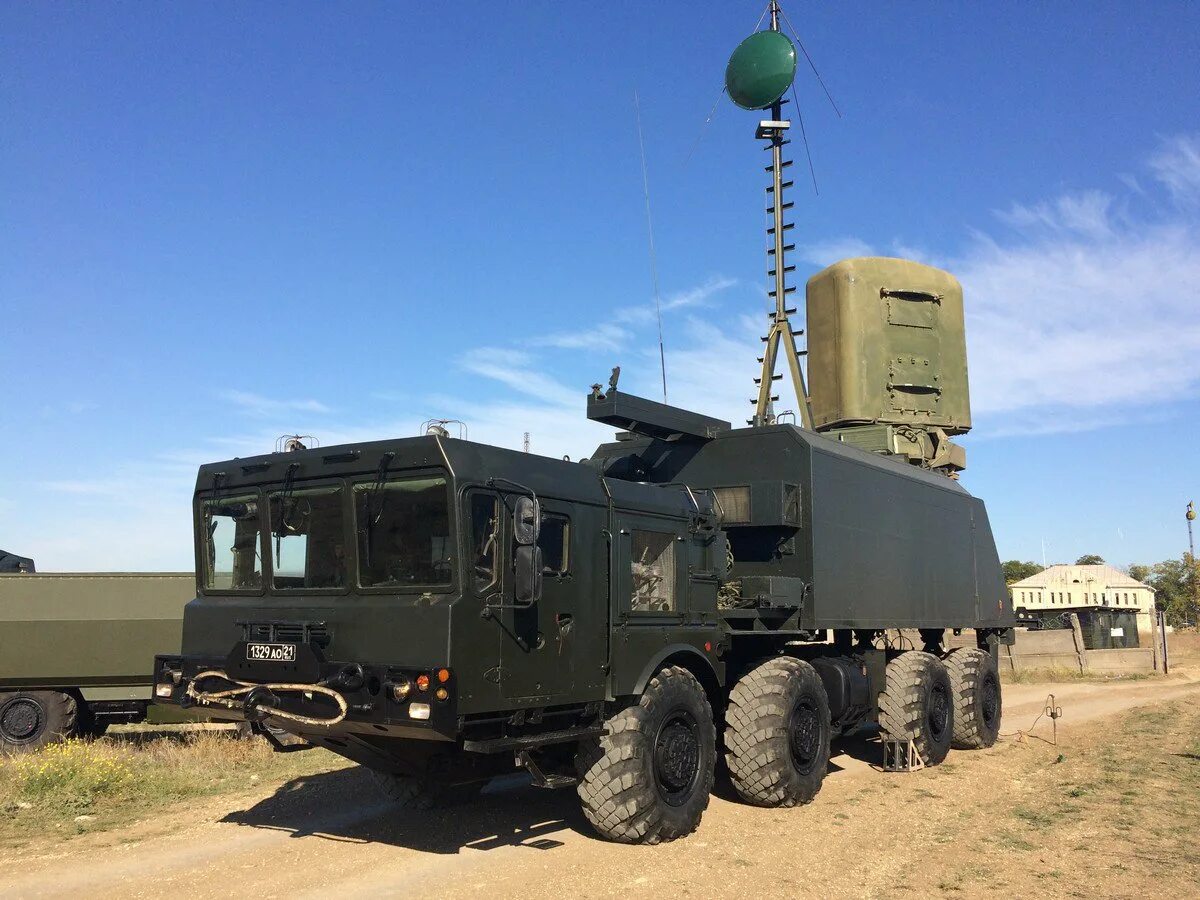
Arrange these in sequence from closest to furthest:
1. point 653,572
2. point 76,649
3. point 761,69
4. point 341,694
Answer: point 341,694
point 653,572
point 76,649
point 761,69

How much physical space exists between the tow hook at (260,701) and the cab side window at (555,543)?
216cm

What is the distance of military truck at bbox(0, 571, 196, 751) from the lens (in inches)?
537

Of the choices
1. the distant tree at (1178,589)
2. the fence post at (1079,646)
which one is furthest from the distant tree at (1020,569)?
the fence post at (1079,646)

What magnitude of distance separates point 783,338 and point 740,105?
541 cm

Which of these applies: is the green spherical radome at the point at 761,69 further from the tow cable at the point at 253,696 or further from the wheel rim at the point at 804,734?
the tow cable at the point at 253,696

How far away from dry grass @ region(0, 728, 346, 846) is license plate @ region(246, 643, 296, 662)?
309 cm

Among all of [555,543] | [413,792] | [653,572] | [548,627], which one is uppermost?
[555,543]

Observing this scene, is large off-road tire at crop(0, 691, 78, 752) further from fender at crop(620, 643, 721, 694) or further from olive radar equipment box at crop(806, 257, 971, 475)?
olive radar equipment box at crop(806, 257, 971, 475)

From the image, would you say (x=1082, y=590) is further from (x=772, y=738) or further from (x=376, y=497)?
(x=376, y=497)

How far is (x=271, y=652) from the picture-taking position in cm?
727

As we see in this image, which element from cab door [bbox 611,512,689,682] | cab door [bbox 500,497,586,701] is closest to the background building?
cab door [bbox 611,512,689,682]

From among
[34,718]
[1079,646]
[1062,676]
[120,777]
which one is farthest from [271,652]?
[1079,646]

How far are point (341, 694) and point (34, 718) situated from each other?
9323 mm

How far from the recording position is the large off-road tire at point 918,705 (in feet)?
40.7
